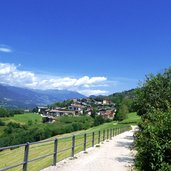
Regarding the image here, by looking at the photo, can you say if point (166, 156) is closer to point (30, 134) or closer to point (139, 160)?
point (139, 160)

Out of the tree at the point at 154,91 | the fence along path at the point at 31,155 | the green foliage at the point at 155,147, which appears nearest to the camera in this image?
the green foliage at the point at 155,147

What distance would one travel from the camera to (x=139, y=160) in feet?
36.7

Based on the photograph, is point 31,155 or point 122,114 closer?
point 31,155

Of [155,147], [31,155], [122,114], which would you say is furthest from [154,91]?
[122,114]

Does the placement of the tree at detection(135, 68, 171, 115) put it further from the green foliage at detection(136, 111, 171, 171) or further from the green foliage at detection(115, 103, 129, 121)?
the green foliage at detection(115, 103, 129, 121)

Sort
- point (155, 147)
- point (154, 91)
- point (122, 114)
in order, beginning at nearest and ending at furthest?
point (155, 147) → point (154, 91) → point (122, 114)

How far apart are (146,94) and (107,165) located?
16963 mm

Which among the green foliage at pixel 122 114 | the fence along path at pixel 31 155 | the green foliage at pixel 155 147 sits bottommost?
the fence along path at pixel 31 155

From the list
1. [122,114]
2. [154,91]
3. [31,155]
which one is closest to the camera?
[31,155]

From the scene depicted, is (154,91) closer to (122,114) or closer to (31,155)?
(31,155)

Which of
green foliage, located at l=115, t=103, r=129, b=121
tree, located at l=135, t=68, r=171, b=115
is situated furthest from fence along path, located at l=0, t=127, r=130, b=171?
green foliage, located at l=115, t=103, r=129, b=121

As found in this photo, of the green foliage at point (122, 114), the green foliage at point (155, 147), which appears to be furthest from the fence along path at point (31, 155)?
the green foliage at point (122, 114)

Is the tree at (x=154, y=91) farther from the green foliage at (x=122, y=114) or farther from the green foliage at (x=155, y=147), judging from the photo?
the green foliage at (x=122, y=114)

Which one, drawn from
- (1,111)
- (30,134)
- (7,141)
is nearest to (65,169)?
(7,141)
